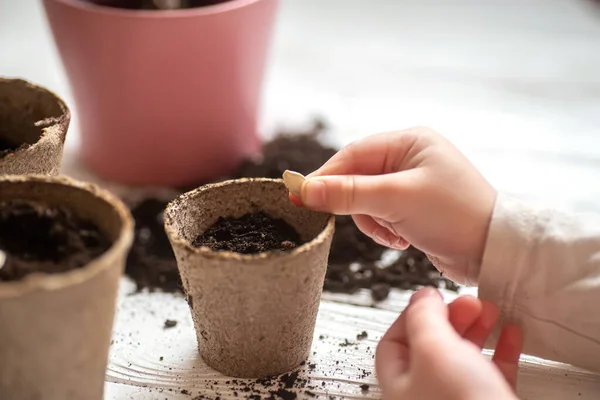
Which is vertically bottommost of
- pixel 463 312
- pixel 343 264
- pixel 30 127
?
pixel 343 264

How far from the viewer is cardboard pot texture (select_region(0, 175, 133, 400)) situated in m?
0.41

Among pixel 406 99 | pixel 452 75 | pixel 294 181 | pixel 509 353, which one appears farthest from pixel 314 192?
pixel 452 75

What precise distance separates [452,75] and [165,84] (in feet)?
2.02

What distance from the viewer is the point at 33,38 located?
4.48ft

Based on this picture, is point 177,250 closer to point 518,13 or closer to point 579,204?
point 579,204

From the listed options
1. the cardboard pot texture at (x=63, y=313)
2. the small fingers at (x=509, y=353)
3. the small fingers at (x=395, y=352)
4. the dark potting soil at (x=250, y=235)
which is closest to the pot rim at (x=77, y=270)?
the cardboard pot texture at (x=63, y=313)

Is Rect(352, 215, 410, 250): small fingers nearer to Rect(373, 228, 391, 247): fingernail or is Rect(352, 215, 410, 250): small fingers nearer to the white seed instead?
Rect(373, 228, 391, 247): fingernail

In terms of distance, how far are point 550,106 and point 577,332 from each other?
2.15ft

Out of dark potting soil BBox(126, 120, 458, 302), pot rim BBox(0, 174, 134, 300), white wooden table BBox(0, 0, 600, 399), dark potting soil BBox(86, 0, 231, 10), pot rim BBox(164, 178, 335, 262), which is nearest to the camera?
pot rim BBox(0, 174, 134, 300)

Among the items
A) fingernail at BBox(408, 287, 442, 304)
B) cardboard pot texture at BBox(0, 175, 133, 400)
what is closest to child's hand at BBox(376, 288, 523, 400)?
fingernail at BBox(408, 287, 442, 304)

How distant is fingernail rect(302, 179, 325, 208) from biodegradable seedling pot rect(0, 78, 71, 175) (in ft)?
0.75

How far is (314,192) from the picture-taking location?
577mm

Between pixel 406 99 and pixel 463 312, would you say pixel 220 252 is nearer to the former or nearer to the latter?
pixel 463 312

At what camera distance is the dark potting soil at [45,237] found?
472 millimetres
